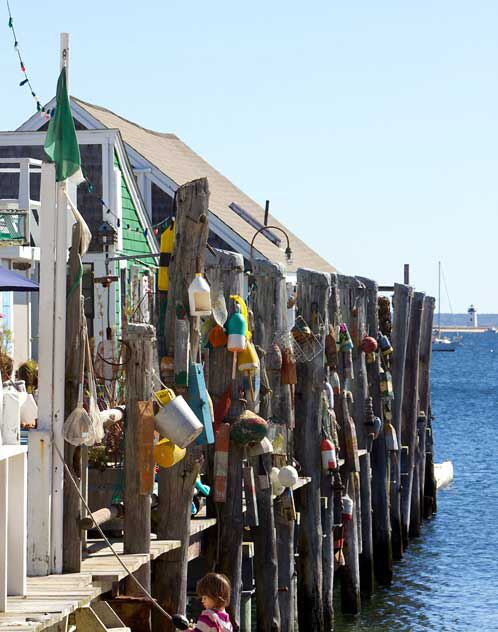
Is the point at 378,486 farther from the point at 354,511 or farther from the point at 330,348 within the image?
the point at 330,348

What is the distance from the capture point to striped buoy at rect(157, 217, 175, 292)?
440 inches

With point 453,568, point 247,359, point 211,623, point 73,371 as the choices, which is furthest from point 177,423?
point 453,568

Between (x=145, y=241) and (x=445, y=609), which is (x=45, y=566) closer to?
(x=445, y=609)

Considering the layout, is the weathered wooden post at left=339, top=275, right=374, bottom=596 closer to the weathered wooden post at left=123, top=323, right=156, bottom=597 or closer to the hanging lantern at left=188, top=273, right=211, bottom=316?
the hanging lantern at left=188, top=273, right=211, bottom=316

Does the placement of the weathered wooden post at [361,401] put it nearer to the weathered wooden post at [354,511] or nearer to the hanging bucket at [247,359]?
the weathered wooden post at [354,511]

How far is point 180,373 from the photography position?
1077 cm

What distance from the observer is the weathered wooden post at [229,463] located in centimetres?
1183

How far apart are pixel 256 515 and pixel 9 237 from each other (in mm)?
7712

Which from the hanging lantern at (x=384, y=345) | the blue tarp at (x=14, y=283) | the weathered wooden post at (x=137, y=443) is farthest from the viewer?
the hanging lantern at (x=384, y=345)

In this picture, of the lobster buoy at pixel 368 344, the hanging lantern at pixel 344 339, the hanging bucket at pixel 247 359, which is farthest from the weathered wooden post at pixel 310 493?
the lobster buoy at pixel 368 344

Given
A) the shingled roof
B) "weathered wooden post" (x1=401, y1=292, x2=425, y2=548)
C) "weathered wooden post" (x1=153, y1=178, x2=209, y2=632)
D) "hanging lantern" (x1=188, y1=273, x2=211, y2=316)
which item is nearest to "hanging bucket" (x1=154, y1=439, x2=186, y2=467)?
"weathered wooden post" (x1=153, y1=178, x2=209, y2=632)

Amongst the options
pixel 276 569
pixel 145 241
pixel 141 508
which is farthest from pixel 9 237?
pixel 141 508

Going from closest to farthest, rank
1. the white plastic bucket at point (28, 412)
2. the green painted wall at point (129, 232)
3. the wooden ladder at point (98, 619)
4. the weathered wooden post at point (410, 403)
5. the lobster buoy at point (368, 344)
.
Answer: the wooden ladder at point (98, 619)
the white plastic bucket at point (28, 412)
the lobster buoy at point (368, 344)
the green painted wall at point (129, 232)
the weathered wooden post at point (410, 403)

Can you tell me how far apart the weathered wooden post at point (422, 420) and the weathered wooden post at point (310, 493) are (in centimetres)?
960
